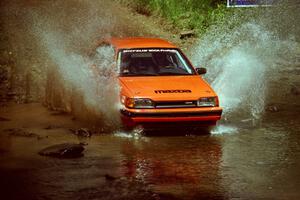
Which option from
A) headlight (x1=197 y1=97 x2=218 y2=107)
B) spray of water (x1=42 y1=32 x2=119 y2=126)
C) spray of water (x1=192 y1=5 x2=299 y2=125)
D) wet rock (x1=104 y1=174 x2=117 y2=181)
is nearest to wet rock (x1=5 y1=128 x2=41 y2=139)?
spray of water (x1=42 y1=32 x2=119 y2=126)

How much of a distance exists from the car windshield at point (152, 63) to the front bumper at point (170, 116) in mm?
1330

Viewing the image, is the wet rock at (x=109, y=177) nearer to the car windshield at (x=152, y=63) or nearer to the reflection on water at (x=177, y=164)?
the reflection on water at (x=177, y=164)

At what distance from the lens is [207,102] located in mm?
9727

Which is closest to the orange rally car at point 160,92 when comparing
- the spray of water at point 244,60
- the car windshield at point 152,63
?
the car windshield at point 152,63

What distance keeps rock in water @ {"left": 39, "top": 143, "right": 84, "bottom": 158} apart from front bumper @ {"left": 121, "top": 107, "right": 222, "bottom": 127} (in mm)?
1143

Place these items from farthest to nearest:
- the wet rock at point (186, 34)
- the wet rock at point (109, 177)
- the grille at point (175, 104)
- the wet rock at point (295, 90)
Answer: the wet rock at point (186, 34)
the wet rock at point (295, 90)
the grille at point (175, 104)
the wet rock at point (109, 177)

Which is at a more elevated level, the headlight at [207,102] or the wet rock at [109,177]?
the headlight at [207,102]

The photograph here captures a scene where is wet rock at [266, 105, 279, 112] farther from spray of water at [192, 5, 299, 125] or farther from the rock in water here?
the rock in water

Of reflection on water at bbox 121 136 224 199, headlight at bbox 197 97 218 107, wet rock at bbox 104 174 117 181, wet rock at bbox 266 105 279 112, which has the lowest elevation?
wet rock at bbox 266 105 279 112

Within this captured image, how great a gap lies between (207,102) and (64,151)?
262cm

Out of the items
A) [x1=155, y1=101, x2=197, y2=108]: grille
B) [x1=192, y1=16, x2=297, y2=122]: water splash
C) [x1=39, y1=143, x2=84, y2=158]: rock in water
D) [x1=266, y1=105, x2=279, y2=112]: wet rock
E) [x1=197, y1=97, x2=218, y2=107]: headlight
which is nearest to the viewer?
[x1=39, y1=143, x2=84, y2=158]: rock in water

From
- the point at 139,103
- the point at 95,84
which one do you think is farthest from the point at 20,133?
the point at 139,103

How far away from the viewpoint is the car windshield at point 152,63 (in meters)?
10.7

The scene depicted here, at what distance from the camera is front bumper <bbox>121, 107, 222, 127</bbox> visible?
→ 9.37 metres
